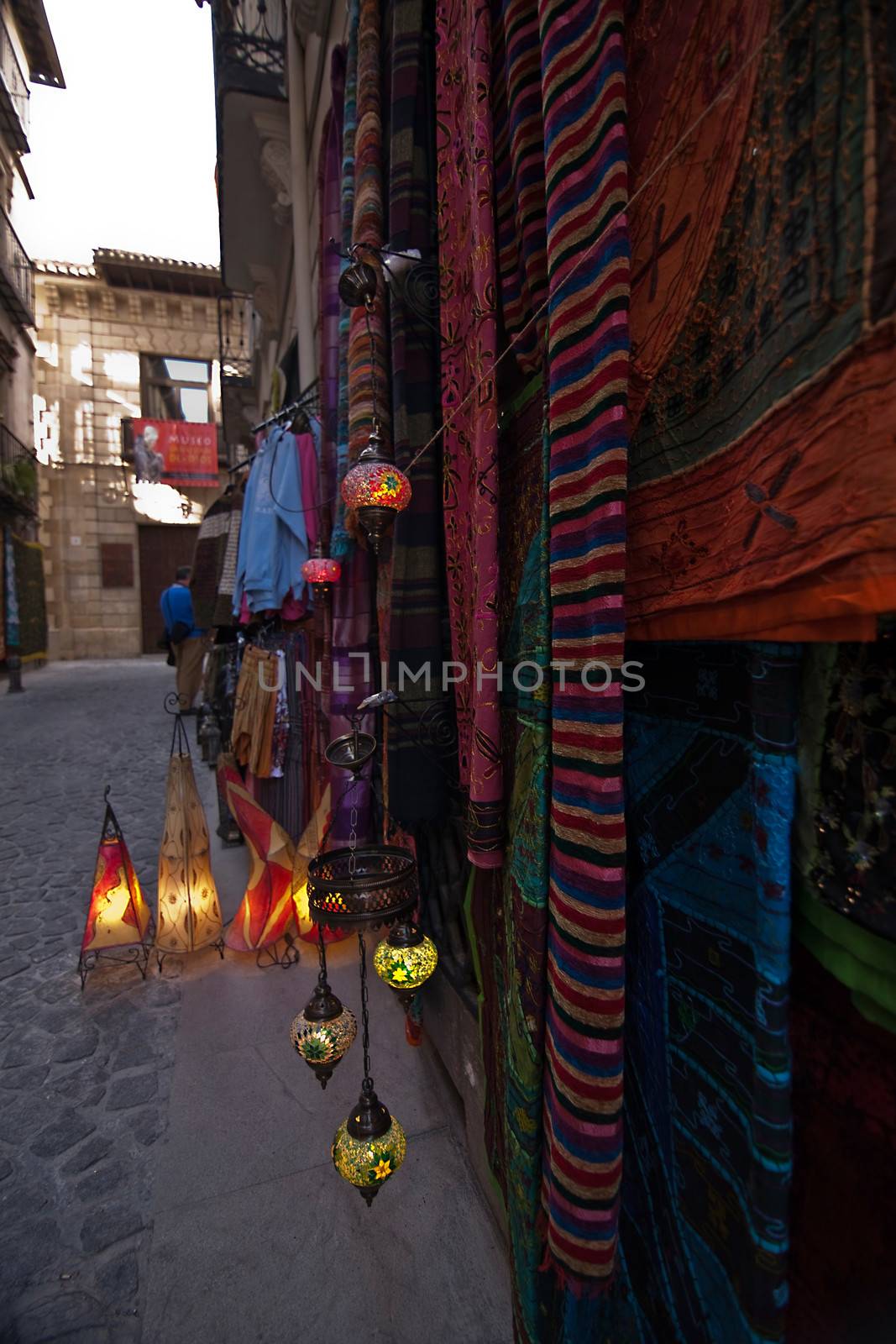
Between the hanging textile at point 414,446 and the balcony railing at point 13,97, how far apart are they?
18160mm

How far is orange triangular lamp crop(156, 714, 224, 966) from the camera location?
3074 mm

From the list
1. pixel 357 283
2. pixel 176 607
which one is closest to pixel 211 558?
pixel 357 283

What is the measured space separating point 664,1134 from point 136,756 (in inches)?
287

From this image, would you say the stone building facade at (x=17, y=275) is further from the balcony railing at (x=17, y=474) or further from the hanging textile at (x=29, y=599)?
the hanging textile at (x=29, y=599)

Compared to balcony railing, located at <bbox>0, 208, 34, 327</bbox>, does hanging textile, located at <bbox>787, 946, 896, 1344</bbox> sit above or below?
below

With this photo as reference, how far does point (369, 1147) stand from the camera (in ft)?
4.57

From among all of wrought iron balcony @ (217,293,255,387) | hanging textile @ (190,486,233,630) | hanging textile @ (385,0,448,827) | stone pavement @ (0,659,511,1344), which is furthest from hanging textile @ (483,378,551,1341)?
wrought iron balcony @ (217,293,255,387)

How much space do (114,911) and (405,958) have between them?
2.35m

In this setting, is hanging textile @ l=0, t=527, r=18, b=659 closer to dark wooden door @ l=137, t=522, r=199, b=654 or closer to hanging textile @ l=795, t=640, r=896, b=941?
dark wooden door @ l=137, t=522, r=199, b=654

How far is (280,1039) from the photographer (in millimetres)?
2516

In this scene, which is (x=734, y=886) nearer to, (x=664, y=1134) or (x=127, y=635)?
→ (x=664, y=1134)

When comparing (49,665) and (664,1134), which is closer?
(664,1134)


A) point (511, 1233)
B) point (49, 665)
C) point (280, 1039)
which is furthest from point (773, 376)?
point (49, 665)

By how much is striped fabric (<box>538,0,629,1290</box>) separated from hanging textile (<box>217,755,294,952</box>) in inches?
94.8
